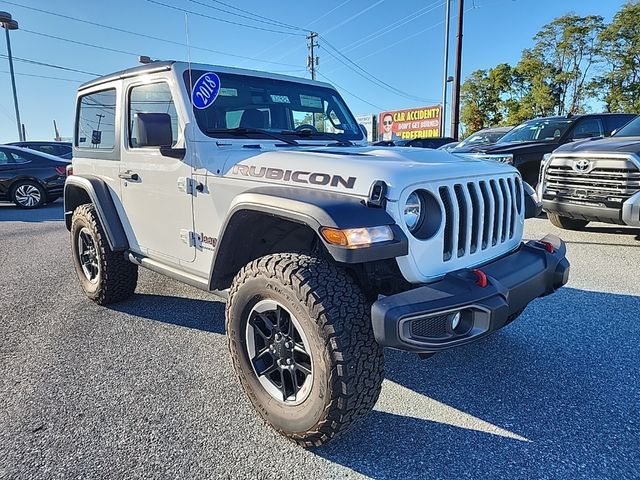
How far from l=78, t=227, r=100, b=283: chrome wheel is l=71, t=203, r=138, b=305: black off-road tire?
0.13ft

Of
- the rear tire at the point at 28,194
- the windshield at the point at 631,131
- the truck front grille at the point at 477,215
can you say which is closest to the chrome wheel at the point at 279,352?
the truck front grille at the point at 477,215

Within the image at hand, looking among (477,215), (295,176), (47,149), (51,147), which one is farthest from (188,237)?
(51,147)

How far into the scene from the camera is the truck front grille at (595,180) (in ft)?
16.8

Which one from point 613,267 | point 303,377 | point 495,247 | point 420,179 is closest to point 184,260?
point 303,377

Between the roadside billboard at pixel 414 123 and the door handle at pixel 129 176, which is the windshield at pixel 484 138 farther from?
the roadside billboard at pixel 414 123

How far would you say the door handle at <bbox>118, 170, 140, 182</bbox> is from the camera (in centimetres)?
340

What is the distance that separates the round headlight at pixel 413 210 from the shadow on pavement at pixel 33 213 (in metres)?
9.02

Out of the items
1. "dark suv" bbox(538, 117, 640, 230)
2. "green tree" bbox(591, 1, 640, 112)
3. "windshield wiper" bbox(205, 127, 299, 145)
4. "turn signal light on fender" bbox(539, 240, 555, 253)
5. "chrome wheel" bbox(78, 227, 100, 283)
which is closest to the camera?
"turn signal light on fender" bbox(539, 240, 555, 253)

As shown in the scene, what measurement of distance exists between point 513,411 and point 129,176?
9.82 ft

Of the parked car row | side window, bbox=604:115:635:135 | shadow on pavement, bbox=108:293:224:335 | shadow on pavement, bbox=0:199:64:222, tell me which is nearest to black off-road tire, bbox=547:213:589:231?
side window, bbox=604:115:635:135

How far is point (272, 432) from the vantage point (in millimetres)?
2281

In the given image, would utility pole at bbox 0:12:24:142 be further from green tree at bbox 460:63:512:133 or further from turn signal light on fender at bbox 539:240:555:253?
green tree at bbox 460:63:512:133

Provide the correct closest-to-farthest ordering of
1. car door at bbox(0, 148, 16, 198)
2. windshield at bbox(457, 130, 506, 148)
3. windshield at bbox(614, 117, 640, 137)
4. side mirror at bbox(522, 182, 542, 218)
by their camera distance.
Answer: side mirror at bbox(522, 182, 542, 218)
windshield at bbox(614, 117, 640, 137)
windshield at bbox(457, 130, 506, 148)
car door at bbox(0, 148, 16, 198)

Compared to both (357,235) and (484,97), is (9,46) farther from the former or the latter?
(484,97)
